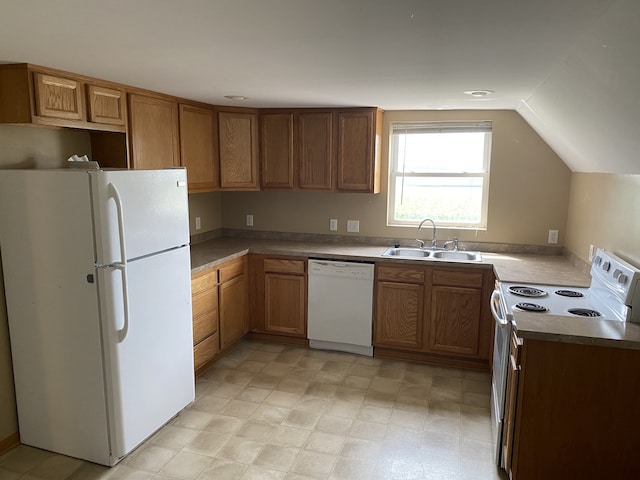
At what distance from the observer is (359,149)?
4.12 meters

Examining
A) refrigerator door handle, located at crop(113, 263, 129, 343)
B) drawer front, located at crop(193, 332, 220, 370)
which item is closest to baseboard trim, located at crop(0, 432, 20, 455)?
refrigerator door handle, located at crop(113, 263, 129, 343)

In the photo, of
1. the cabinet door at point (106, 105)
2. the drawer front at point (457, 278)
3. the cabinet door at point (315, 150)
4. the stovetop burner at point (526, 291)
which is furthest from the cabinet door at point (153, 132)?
the stovetop burner at point (526, 291)

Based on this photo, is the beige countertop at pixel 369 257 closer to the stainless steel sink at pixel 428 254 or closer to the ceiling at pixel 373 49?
the stainless steel sink at pixel 428 254

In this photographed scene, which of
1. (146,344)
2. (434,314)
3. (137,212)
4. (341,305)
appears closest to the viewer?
(137,212)

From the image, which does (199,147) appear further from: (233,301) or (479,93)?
(479,93)

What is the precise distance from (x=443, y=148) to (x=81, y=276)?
3129 mm

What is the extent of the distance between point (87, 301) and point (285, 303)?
1997mm

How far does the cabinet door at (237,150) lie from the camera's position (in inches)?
164

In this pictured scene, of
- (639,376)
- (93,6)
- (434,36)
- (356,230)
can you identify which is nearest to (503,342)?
(639,376)

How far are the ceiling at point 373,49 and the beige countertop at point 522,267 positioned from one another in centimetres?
80

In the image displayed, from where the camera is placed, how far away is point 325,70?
2.47 metres

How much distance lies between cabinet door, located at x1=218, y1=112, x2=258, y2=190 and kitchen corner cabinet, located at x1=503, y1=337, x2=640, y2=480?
9.36 ft

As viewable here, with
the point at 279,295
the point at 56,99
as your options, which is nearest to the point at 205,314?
the point at 279,295

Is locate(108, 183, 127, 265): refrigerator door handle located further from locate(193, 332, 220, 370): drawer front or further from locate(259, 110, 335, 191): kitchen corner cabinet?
locate(259, 110, 335, 191): kitchen corner cabinet
